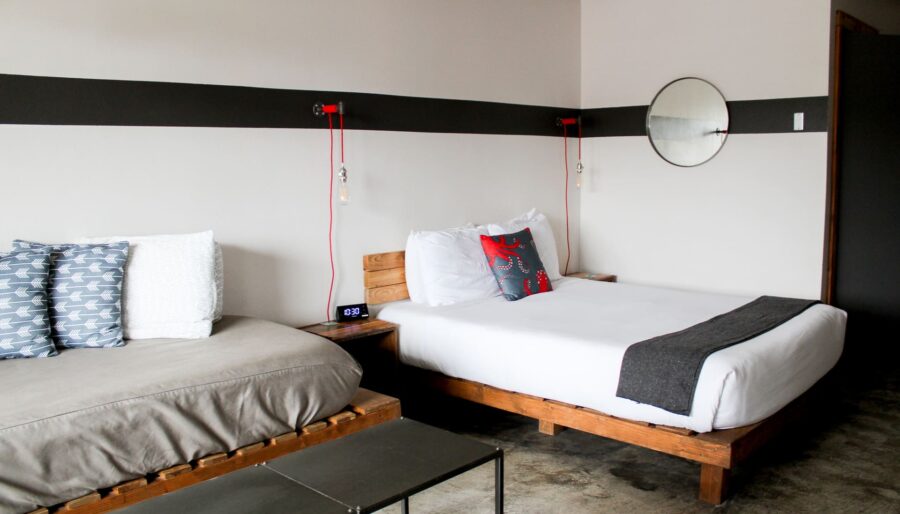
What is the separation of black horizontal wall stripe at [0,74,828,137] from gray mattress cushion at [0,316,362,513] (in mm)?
1032

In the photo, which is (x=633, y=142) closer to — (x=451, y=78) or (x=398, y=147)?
(x=451, y=78)

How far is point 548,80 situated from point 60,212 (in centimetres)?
333

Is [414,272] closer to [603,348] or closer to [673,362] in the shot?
[603,348]

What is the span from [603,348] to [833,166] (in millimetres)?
2451

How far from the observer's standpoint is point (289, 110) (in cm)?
374

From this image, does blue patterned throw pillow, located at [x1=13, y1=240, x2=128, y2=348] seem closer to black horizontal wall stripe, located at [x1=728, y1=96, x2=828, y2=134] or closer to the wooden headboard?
the wooden headboard

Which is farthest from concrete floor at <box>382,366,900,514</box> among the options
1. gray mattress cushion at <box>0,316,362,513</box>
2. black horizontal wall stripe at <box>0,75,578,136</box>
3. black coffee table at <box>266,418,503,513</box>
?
black horizontal wall stripe at <box>0,75,578,136</box>

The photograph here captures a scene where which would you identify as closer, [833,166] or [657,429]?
[657,429]

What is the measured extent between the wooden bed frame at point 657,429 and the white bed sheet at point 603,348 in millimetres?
46

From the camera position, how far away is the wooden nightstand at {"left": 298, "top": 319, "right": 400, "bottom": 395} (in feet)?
12.2

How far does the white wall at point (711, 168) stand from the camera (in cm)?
451

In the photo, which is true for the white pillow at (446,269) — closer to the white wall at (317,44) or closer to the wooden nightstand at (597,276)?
the white wall at (317,44)

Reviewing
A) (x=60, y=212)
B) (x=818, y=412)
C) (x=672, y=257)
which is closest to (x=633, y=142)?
(x=672, y=257)

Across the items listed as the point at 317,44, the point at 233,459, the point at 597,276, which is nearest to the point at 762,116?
the point at 597,276
